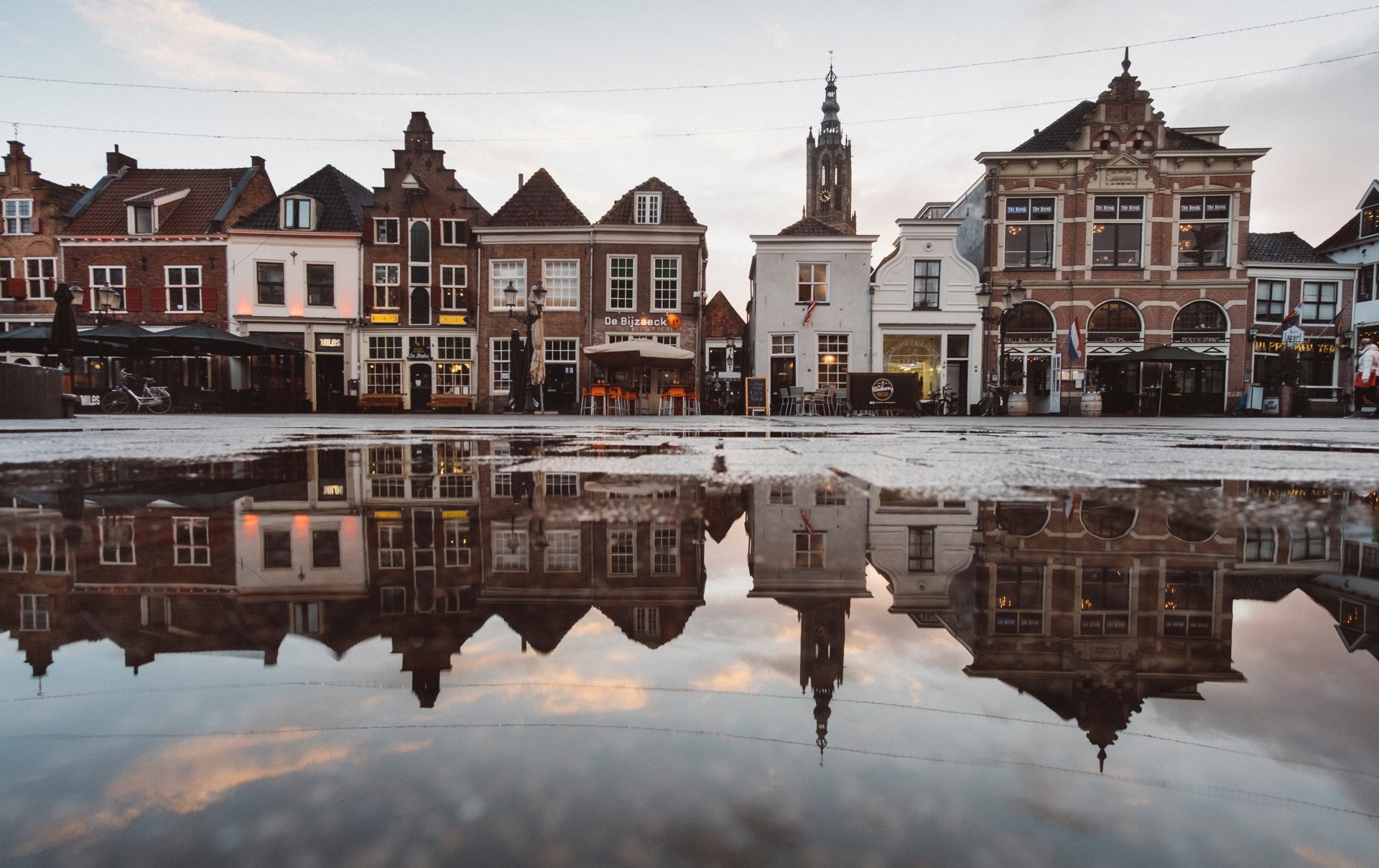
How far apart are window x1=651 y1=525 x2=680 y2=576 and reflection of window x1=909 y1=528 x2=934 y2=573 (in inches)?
19.5

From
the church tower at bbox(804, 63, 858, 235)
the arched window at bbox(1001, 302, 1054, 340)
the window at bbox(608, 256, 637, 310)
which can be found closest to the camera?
the arched window at bbox(1001, 302, 1054, 340)

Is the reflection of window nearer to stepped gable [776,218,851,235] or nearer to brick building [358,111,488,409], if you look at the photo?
stepped gable [776,218,851,235]

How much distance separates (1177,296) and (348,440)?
94.0 ft

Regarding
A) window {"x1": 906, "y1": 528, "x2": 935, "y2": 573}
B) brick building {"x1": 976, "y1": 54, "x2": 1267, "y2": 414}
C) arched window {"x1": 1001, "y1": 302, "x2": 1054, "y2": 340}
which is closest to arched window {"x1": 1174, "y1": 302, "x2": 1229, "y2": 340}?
brick building {"x1": 976, "y1": 54, "x2": 1267, "y2": 414}

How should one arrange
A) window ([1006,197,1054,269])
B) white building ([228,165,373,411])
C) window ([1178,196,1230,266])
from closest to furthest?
window ([1178,196,1230,266]), window ([1006,197,1054,269]), white building ([228,165,373,411])

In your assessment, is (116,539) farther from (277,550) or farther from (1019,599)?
(1019,599)

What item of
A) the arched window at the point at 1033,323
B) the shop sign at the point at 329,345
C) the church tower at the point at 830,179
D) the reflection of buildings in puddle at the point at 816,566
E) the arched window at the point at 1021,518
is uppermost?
the church tower at the point at 830,179

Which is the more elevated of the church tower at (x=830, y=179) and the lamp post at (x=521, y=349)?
the church tower at (x=830, y=179)

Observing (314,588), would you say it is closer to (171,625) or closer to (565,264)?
(171,625)

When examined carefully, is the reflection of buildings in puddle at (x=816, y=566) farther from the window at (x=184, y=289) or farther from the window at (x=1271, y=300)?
the window at (x=1271, y=300)

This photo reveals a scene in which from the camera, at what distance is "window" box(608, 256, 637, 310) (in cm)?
2698

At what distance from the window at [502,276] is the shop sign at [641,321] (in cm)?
345

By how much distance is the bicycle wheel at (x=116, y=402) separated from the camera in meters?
22.5

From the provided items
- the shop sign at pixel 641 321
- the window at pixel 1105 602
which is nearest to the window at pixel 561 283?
the shop sign at pixel 641 321
